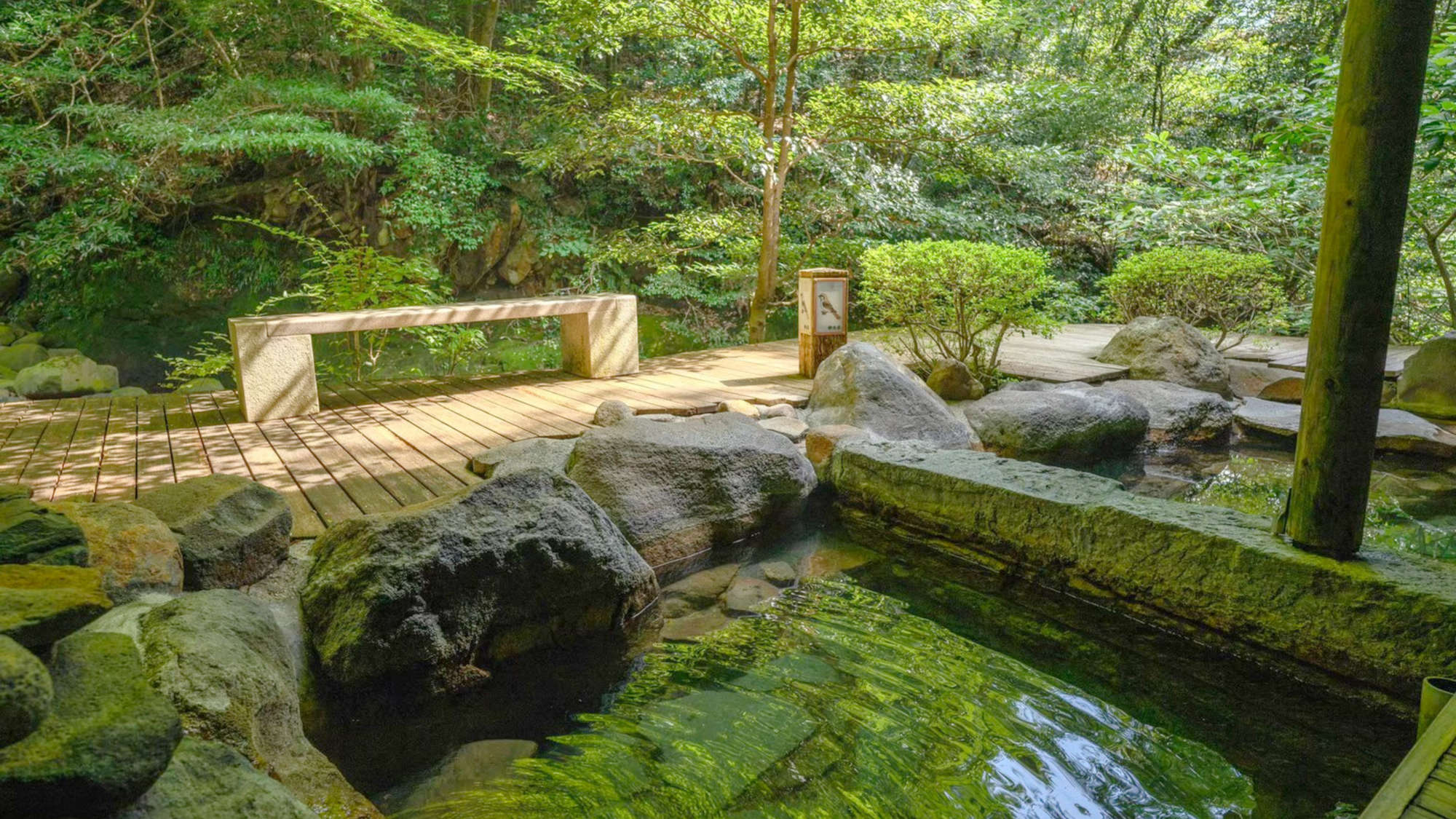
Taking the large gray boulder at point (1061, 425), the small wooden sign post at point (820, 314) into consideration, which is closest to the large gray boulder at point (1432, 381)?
the large gray boulder at point (1061, 425)

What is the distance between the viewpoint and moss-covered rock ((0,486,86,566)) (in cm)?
184

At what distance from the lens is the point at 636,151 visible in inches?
303

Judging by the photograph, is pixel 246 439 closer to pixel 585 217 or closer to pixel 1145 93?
pixel 585 217

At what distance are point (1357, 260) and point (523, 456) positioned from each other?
3.25 m

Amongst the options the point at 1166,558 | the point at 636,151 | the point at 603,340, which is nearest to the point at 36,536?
the point at 1166,558

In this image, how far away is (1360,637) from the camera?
2484mm

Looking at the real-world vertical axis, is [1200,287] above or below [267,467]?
above

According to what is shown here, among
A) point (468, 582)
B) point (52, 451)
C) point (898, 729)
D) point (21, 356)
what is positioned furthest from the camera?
point (21, 356)

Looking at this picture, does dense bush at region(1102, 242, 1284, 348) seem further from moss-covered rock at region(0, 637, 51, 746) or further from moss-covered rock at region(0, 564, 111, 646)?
moss-covered rock at region(0, 637, 51, 746)

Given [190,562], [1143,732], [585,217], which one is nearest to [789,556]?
[1143,732]

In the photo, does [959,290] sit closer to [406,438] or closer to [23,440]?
[406,438]

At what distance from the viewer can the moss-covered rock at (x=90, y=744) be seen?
4.08ft

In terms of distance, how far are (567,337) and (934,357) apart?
2.86 meters

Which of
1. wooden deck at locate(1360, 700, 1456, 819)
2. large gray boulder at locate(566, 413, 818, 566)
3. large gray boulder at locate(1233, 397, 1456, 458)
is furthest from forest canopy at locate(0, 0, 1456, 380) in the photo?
wooden deck at locate(1360, 700, 1456, 819)
